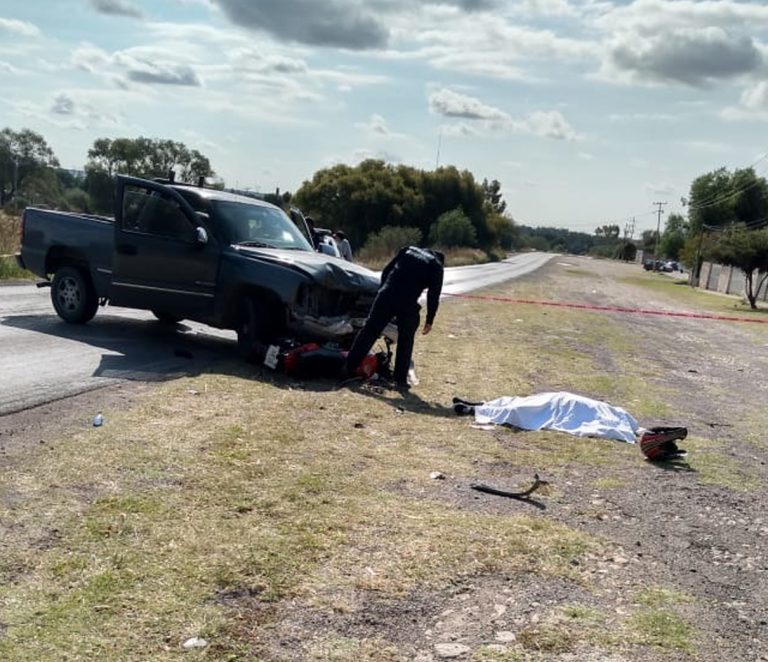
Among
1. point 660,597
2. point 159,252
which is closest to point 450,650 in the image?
point 660,597

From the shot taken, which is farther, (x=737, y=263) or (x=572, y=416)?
(x=737, y=263)

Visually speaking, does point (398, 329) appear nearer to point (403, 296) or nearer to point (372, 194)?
point (403, 296)

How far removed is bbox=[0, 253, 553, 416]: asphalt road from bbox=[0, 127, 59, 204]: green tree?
67800mm

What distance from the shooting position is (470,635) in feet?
12.4

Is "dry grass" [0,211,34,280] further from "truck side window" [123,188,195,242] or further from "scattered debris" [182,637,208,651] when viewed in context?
"scattered debris" [182,637,208,651]

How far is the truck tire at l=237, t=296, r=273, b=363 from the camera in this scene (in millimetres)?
10234

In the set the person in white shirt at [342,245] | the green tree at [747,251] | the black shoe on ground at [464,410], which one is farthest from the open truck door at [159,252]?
the green tree at [747,251]

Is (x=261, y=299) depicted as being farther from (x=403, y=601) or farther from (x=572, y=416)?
(x=403, y=601)

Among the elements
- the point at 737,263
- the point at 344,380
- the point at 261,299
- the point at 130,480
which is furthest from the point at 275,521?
the point at 737,263

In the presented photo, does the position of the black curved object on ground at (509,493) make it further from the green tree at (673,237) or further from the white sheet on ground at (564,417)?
the green tree at (673,237)

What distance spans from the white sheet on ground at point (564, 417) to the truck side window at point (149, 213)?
502 centimetres

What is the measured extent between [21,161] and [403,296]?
269ft

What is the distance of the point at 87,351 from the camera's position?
10.4 m

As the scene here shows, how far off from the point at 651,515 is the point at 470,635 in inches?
94.2
